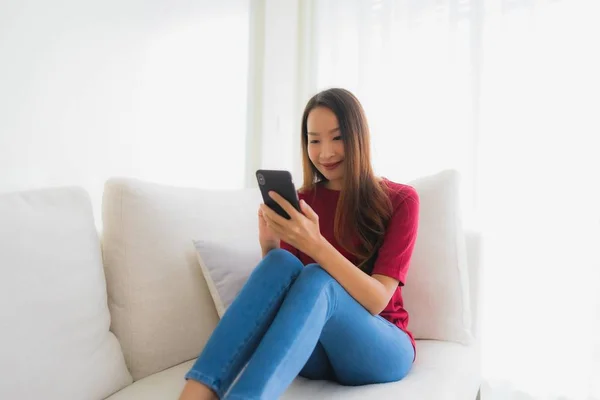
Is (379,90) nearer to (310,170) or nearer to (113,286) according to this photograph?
(310,170)

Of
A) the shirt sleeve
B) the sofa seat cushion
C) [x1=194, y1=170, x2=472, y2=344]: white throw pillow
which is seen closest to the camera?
the sofa seat cushion

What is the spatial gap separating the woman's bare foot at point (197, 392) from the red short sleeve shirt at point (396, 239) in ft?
1.60

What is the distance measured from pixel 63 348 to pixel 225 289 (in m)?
0.43

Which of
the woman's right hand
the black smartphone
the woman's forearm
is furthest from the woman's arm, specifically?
the woman's right hand

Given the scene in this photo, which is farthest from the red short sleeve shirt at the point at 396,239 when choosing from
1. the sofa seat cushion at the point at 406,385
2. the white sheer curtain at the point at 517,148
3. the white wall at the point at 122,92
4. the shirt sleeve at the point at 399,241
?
the white wall at the point at 122,92

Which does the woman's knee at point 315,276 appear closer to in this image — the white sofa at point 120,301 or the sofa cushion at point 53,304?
the white sofa at point 120,301

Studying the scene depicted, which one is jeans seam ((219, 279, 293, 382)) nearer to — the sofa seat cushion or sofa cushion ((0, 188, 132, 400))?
the sofa seat cushion

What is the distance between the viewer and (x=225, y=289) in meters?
1.31

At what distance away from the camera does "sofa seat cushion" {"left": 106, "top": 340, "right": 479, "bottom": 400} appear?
1.04m

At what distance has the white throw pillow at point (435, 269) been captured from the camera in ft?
4.50

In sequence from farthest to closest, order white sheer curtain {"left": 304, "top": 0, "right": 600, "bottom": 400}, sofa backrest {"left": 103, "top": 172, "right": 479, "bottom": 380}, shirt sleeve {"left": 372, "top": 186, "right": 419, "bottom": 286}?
white sheer curtain {"left": 304, "top": 0, "right": 600, "bottom": 400}
sofa backrest {"left": 103, "top": 172, "right": 479, "bottom": 380}
shirt sleeve {"left": 372, "top": 186, "right": 419, "bottom": 286}

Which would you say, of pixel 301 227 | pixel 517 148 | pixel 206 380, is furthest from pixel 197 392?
pixel 517 148

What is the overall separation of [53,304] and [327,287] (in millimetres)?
617

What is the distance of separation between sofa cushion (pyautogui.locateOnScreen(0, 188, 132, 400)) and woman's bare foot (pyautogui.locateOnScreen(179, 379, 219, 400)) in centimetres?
31
